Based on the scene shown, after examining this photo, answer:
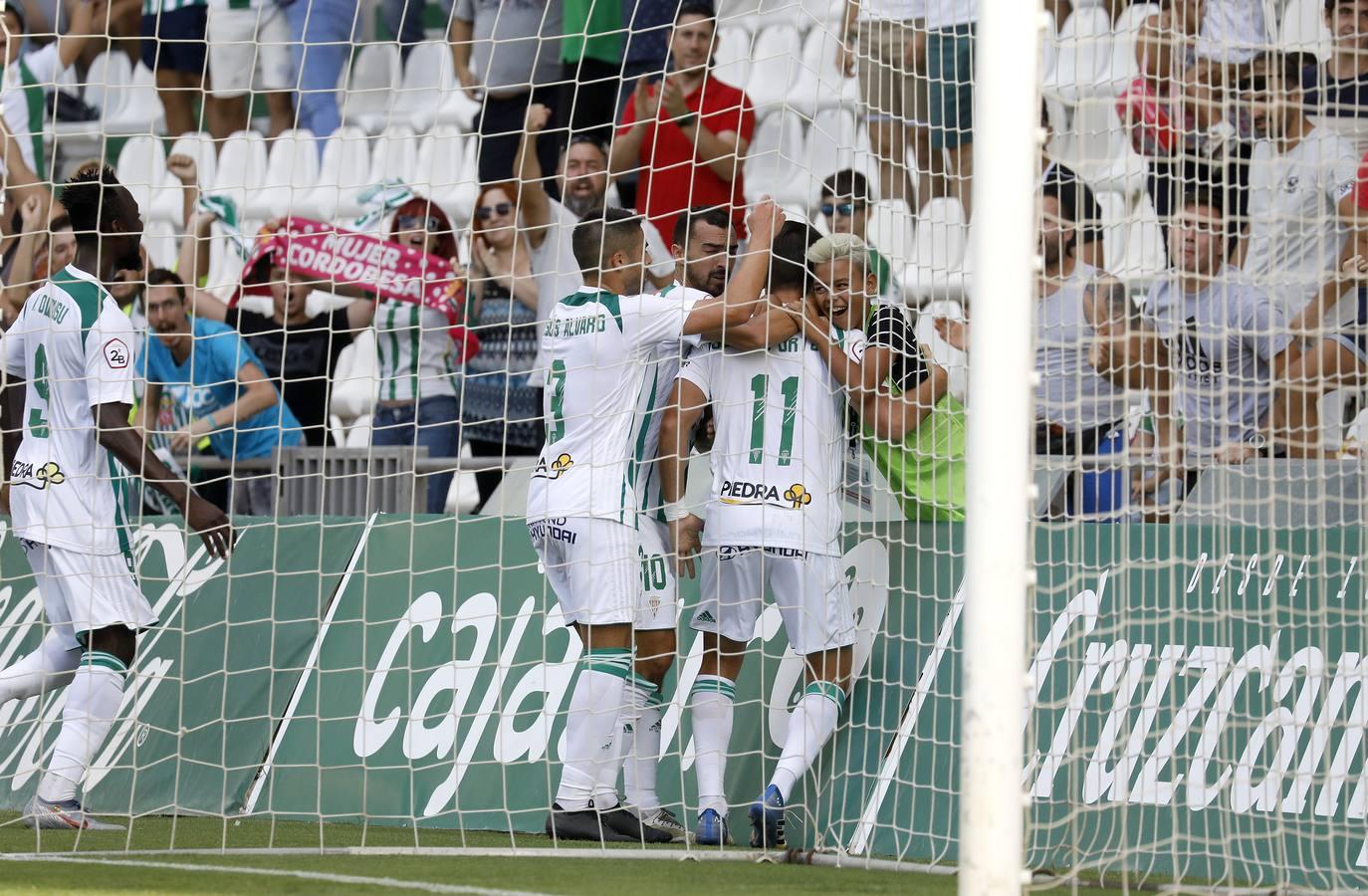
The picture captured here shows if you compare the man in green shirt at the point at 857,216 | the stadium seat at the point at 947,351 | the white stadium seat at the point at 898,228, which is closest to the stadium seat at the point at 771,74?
the man in green shirt at the point at 857,216

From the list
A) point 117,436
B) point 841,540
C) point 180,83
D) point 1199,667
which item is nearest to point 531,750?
point 841,540

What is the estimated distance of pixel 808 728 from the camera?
6.48 meters

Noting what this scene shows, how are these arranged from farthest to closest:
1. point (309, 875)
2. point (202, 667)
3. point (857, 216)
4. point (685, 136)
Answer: point (685, 136) → point (202, 667) → point (857, 216) → point (309, 875)

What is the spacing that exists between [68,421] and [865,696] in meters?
3.22

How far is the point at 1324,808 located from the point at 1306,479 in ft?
3.68

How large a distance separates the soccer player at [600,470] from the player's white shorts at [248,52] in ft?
19.6

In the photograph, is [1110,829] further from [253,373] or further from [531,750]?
[253,373]

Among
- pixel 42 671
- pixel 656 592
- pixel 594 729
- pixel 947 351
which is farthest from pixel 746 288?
pixel 42 671

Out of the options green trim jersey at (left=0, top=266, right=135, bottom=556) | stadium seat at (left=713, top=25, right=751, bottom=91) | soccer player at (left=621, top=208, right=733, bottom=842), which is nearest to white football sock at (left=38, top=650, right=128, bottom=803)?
green trim jersey at (left=0, top=266, right=135, bottom=556)

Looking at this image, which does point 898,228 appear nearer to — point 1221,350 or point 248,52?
point 1221,350

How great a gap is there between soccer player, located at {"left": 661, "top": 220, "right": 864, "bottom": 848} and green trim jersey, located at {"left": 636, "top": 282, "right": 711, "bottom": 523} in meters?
0.06

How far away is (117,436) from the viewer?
21.9 feet

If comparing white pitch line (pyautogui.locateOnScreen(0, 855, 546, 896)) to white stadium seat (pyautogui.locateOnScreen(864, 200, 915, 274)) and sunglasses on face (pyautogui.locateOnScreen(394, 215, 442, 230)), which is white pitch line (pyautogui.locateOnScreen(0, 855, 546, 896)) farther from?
sunglasses on face (pyautogui.locateOnScreen(394, 215, 442, 230))

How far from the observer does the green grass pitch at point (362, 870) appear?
4.94 metres
